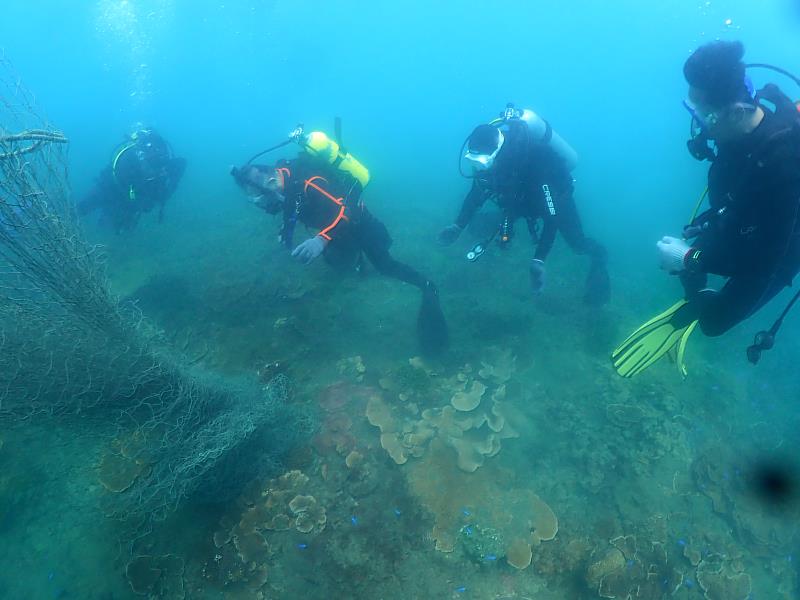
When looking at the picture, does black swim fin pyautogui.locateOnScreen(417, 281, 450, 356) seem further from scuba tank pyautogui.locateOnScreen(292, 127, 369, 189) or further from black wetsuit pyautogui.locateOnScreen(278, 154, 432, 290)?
scuba tank pyautogui.locateOnScreen(292, 127, 369, 189)

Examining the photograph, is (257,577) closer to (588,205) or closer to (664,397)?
(664,397)

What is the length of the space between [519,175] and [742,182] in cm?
384

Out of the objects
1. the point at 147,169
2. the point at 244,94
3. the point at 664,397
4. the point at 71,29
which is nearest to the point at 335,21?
the point at 244,94

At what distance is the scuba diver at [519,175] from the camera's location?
6207 millimetres

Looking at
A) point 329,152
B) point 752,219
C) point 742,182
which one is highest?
point 742,182

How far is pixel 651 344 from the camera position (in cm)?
553

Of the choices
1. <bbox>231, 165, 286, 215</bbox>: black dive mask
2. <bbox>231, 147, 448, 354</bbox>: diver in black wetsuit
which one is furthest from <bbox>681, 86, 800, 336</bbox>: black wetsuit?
<bbox>231, 165, 286, 215</bbox>: black dive mask

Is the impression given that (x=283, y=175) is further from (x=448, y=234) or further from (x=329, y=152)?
(x=448, y=234)

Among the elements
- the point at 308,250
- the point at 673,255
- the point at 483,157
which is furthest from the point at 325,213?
the point at 673,255

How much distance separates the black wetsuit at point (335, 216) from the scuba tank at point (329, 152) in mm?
110

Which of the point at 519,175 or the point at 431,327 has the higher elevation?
→ the point at 519,175

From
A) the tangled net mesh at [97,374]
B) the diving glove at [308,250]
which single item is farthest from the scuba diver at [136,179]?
the diving glove at [308,250]

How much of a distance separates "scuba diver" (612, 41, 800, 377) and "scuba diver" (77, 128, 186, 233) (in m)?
10.3

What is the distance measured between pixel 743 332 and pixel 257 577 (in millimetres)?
11020
